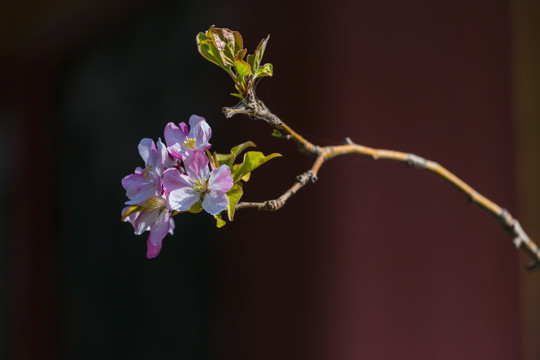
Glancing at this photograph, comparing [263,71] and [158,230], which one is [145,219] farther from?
[263,71]

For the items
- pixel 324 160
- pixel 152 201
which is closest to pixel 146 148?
pixel 152 201

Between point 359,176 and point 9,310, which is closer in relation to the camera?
point 359,176

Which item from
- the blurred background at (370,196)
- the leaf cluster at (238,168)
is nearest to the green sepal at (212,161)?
the leaf cluster at (238,168)

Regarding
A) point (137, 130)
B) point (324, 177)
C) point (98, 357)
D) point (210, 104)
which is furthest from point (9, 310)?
point (324, 177)

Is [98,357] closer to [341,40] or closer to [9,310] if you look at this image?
[9,310]

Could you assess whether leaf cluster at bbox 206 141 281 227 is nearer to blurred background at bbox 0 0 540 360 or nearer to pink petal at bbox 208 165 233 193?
pink petal at bbox 208 165 233 193

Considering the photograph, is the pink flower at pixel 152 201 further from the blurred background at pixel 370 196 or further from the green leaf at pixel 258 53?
the blurred background at pixel 370 196

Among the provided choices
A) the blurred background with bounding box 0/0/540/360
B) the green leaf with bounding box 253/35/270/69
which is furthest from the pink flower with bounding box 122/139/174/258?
the blurred background with bounding box 0/0/540/360
